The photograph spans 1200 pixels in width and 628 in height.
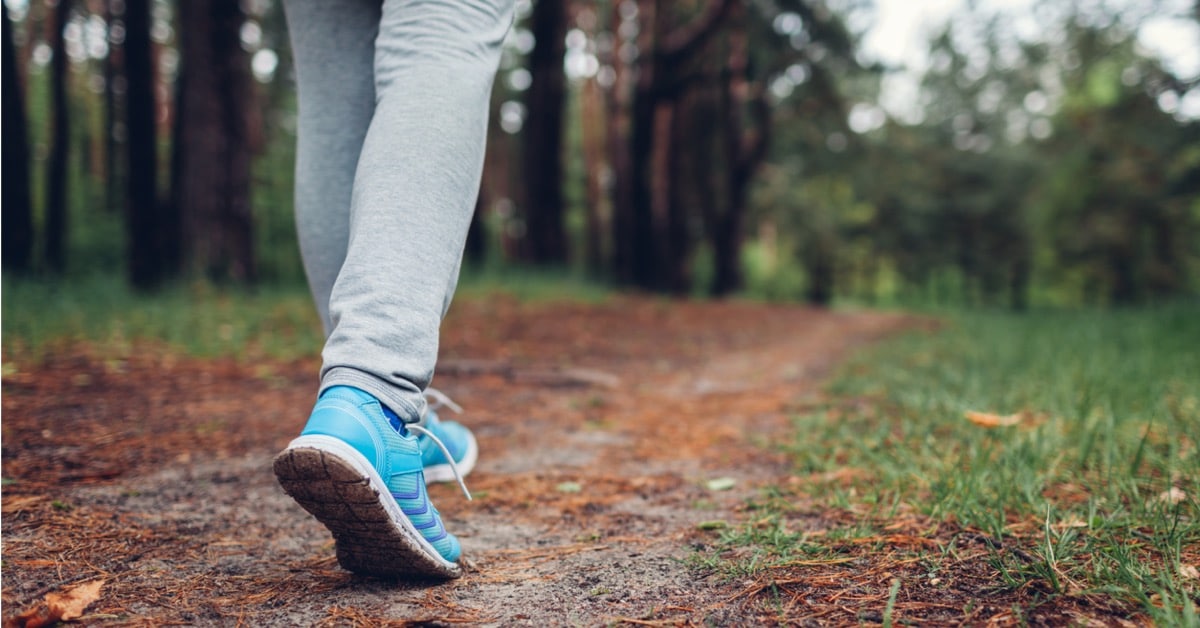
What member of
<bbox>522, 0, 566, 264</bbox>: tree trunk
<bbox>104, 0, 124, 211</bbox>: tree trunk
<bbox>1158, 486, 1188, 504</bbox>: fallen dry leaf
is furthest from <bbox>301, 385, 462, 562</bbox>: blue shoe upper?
<bbox>104, 0, 124, 211</bbox>: tree trunk

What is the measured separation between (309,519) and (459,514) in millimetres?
316

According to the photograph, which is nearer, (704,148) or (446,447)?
(446,447)

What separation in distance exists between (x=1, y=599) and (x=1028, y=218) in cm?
2148

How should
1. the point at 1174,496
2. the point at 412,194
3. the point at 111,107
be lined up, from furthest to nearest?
the point at 111,107 → the point at 1174,496 → the point at 412,194

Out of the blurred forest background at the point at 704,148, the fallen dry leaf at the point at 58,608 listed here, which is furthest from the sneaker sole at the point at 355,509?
the blurred forest background at the point at 704,148

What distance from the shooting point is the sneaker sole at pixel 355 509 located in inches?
39.3

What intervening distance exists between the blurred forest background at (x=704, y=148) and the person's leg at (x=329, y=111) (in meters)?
6.10

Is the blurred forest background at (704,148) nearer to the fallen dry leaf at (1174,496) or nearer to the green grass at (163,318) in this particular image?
the green grass at (163,318)

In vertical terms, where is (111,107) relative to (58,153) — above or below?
above

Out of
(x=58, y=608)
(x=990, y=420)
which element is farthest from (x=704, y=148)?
(x=58, y=608)

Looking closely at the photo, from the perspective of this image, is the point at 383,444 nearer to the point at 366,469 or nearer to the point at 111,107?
the point at 366,469

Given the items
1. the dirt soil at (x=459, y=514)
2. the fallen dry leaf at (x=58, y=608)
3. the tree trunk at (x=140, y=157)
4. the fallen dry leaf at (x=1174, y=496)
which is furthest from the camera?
the tree trunk at (x=140, y=157)

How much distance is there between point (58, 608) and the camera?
3.25ft

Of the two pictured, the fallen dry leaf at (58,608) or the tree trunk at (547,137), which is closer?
the fallen dry leaf at (58,608)
